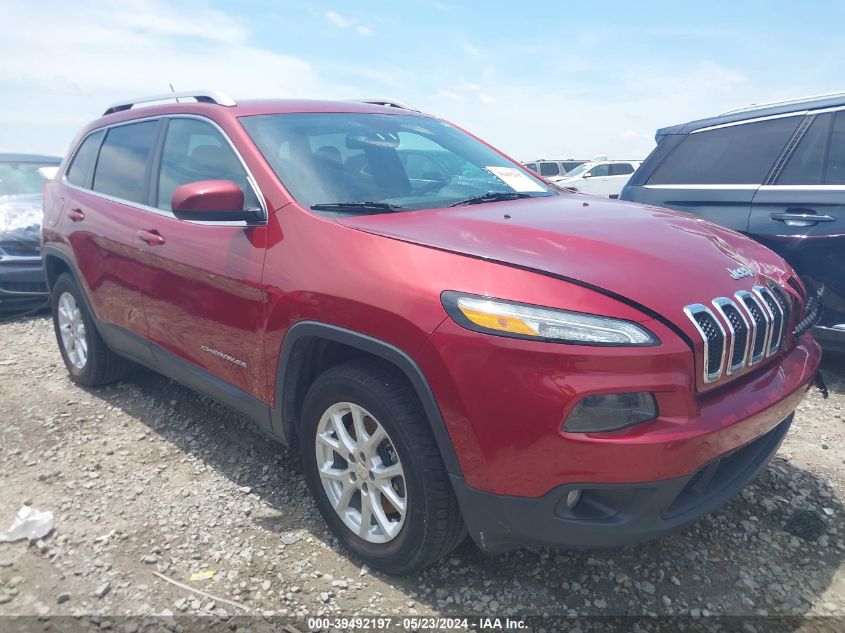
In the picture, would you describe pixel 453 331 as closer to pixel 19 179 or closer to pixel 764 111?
pixel 764 111

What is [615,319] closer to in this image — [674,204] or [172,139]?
[172,139]

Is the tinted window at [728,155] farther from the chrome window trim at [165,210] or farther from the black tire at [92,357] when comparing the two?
the black tire at [92,357]

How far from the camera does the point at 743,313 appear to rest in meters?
2.06

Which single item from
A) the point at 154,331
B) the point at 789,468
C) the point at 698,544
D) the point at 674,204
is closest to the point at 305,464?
the point at 154,331

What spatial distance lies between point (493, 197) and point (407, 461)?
4.35ft

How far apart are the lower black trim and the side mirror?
0.55 m

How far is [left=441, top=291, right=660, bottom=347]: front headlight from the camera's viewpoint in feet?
6.01

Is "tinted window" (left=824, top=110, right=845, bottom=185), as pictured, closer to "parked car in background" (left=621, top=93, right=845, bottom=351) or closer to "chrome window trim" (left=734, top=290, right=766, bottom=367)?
"parked car in background" (left=621, top=93, right=845, bottom=351)

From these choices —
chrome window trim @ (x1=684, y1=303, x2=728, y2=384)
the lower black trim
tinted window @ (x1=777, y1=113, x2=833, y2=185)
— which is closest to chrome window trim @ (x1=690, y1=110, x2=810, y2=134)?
tinted window @ (x1=777, y1=113, x2=833, y2=185)

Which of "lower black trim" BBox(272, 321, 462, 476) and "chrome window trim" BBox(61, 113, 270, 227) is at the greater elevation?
"chrome window trim" BBox(61, 113, 270, 227)

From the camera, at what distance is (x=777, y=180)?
13.4 ft

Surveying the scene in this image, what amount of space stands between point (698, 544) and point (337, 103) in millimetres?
2663

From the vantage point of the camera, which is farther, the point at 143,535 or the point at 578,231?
the point at 143,535

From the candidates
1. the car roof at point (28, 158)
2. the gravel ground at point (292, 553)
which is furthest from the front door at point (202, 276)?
the car roof at point (28, 158)
